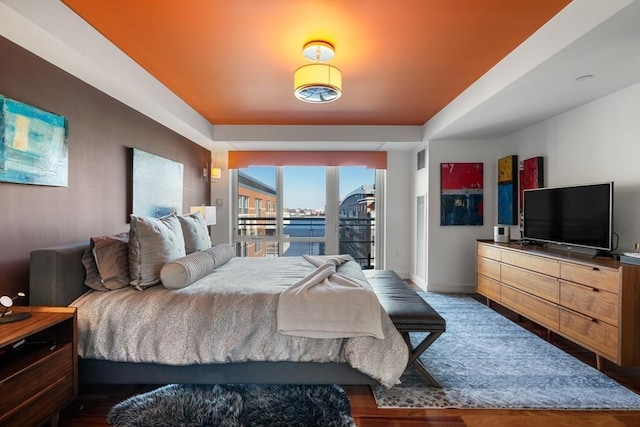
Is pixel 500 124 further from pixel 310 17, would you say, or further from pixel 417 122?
pixel 310 17

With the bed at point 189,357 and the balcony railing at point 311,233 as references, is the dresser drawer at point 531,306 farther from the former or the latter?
the balcony railing at point 311,233

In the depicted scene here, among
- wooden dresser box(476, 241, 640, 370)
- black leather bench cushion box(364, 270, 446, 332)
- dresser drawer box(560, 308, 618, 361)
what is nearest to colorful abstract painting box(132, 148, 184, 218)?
black leather bench cushion box(364, 270, 446, 332)

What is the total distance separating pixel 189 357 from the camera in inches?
70.3

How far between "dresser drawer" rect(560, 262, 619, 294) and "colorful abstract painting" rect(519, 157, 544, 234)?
4.11 ft

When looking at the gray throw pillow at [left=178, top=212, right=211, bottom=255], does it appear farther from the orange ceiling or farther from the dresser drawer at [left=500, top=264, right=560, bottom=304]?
the dresser drawer at [left=500, top=264, right=560, bottom=304]

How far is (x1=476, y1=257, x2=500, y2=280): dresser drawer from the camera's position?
349 centimetres

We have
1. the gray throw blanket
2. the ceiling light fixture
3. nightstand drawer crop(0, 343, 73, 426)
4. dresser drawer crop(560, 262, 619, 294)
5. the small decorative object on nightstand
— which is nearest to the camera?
nightstand drawer crop(0, 343, 73, 426)

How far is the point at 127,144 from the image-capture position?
297cm

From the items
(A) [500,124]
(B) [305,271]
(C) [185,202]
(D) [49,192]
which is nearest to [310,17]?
(B) [305,271]

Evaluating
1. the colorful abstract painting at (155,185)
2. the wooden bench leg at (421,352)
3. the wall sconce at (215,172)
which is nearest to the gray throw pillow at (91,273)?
the colorful abstract painting at (155,185)

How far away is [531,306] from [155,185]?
4016mm

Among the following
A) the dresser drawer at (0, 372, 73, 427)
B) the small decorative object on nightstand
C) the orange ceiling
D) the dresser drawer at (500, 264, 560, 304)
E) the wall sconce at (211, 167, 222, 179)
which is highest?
the orange ceiling

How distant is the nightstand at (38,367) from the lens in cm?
131

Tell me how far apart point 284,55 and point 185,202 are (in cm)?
258
